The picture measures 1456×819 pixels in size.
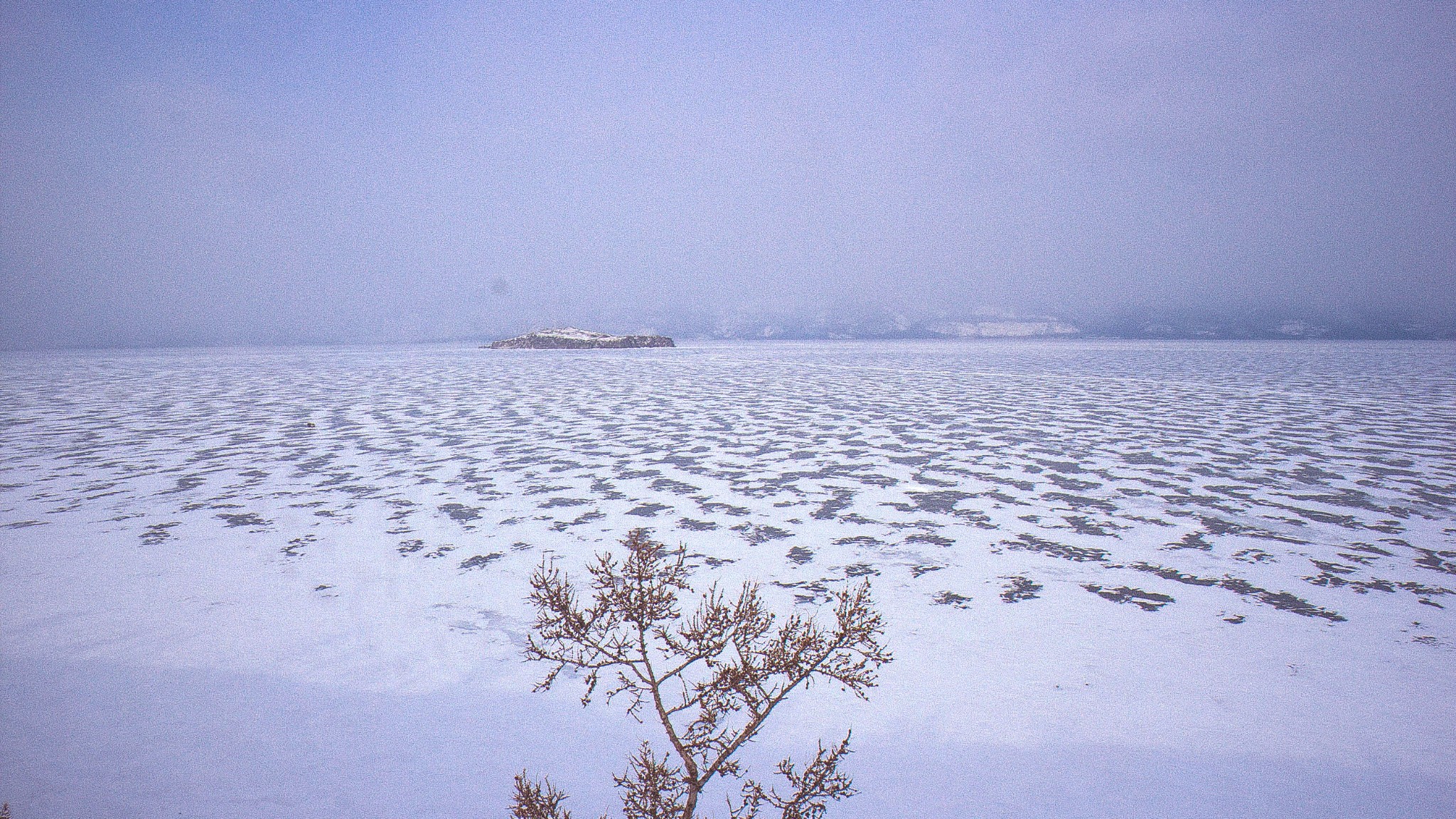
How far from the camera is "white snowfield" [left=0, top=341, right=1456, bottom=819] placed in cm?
265

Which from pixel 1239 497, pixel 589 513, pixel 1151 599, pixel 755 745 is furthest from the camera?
pixel 1239 497

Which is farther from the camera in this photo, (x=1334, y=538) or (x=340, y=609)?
(x=1334, y=538)

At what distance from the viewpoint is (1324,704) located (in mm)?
3047

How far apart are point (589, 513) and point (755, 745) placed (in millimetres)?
3512

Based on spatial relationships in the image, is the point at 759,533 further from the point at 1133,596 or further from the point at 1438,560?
the point at 1438,560

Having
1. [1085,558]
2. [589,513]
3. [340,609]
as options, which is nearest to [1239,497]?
[1085,558]

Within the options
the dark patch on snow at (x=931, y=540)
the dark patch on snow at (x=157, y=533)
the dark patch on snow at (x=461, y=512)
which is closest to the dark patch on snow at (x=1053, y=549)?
the dark patch on snow at (x=931, y=540)

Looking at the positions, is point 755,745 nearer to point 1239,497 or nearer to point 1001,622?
point 1001,622

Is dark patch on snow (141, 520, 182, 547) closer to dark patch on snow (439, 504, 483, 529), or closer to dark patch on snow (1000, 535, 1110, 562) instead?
dark patch on snow (439, 504, 483, 529)

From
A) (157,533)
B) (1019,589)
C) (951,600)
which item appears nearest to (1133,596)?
(1019,589)

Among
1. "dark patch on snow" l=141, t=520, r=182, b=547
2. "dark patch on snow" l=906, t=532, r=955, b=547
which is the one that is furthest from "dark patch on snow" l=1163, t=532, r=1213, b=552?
"dark patch on snow" l=141, t=520, r=182, b=547

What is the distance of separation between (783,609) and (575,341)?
53.4 m

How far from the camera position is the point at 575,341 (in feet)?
182

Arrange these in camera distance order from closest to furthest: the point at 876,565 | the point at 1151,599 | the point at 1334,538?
1. the point at 1151,599
2. the point at 876,565
3. the point at 1334,538
